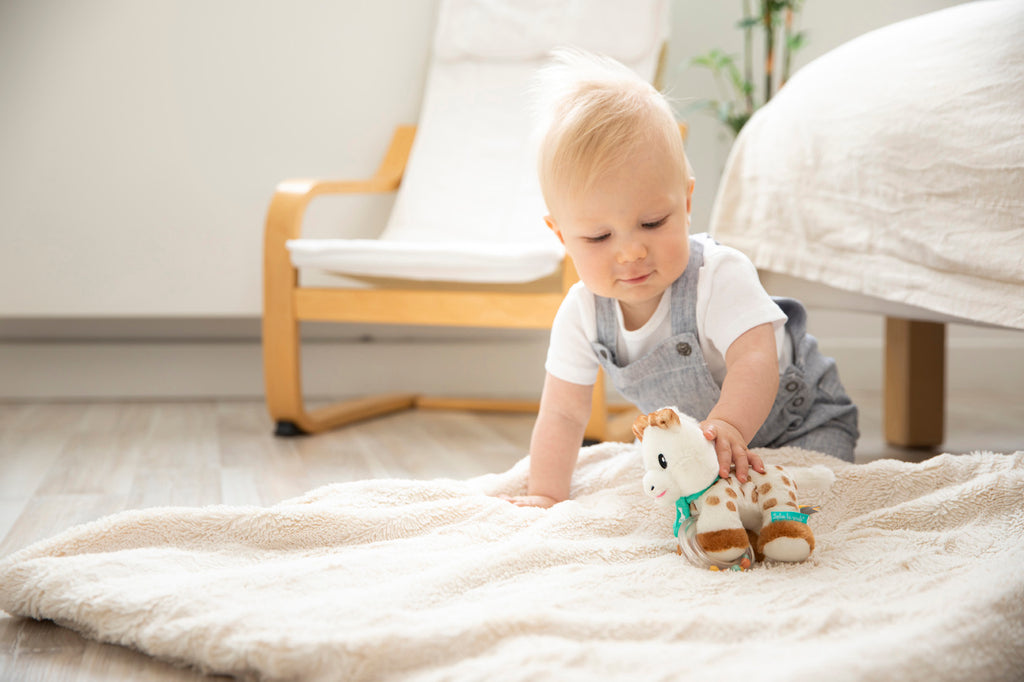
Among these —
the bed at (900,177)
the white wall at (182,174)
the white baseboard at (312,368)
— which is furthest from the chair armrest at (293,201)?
the bed at (900,177)

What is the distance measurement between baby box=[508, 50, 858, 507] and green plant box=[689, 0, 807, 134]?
45.3 inches

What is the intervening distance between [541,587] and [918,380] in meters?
1.09

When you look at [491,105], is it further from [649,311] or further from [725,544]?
[725,544]

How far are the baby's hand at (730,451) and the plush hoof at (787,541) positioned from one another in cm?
5

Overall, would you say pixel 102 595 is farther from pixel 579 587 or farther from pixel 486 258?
pixel 486 258

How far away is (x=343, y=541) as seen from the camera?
0.89m

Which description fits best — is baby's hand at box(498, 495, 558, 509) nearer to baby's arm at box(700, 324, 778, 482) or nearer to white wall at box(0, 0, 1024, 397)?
Result: baby's arm at box(700, 324, 778, 482)

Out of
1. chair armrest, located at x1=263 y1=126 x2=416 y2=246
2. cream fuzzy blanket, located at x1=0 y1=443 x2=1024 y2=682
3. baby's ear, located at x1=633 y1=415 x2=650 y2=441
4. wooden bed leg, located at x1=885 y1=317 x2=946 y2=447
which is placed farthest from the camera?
chair armrest, located at x1=263 y1=126 x2=416 y2=246

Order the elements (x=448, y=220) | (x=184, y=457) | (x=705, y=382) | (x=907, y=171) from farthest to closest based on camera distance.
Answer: (x=448, y=220) → (x=184, y=457) → (x=907, y=171) → (x=705, y=382)

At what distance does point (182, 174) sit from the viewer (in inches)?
86.4

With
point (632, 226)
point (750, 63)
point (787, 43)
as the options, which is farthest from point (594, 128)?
point (750, 63)

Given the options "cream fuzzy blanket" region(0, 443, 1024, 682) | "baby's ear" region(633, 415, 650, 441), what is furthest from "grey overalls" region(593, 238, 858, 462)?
"baby's ear" region(633, 415, 650, 441)

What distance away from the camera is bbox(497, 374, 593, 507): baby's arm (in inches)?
42.2

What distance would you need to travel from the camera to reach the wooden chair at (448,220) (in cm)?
164
